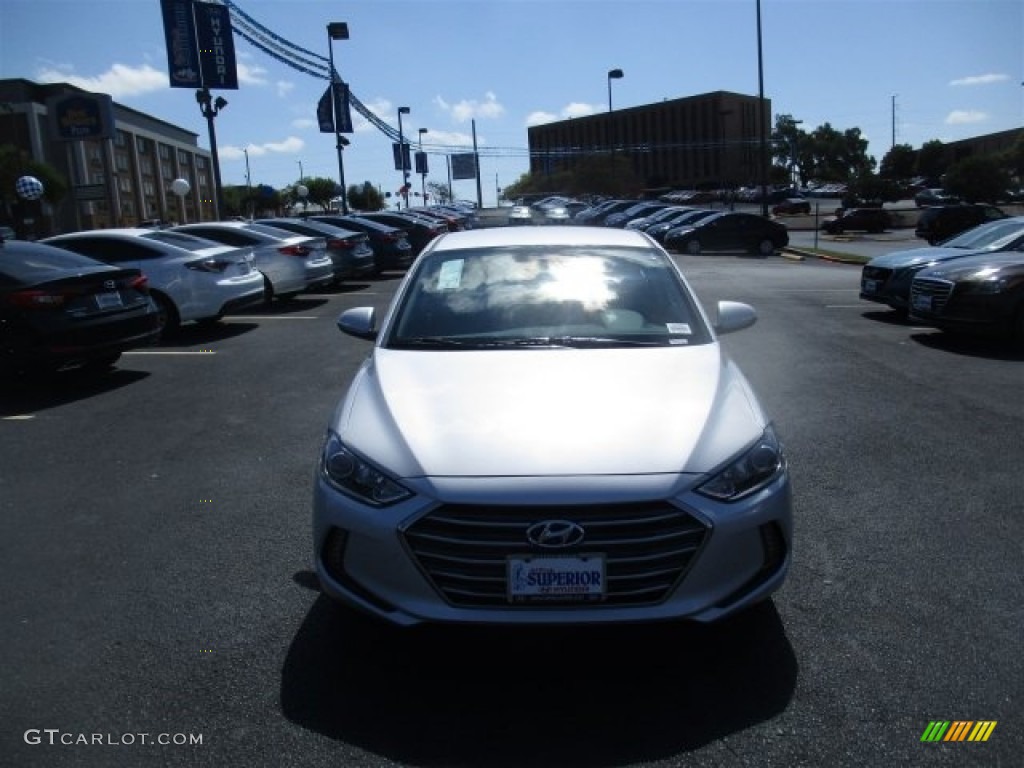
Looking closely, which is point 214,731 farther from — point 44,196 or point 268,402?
point 44,196

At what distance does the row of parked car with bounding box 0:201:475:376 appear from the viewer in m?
8.20

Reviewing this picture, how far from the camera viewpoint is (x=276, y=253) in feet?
49.9

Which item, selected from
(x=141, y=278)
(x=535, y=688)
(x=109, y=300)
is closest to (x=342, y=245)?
(x=141, y=278)

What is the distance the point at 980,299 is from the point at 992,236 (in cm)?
269

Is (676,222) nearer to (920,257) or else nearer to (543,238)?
(920,257)

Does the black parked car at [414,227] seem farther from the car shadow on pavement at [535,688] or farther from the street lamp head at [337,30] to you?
the car shadow on pavement at [535,688]

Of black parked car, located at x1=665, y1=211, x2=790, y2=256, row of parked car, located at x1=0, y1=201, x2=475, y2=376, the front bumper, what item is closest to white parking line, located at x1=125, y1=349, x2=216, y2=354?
row of parked car, located at x1=0, y1=201, x2=475, y2=376

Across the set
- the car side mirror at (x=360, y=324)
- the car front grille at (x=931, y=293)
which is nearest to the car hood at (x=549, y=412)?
the car side mirror at (x=360, y=324)

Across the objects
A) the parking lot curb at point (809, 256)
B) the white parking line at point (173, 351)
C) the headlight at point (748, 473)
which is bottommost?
the parking lot curb at point (809, 256)

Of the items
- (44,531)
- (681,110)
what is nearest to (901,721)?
(44,531)

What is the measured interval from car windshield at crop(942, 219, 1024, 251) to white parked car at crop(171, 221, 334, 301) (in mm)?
10495

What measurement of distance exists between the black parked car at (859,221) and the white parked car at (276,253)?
31.0 m

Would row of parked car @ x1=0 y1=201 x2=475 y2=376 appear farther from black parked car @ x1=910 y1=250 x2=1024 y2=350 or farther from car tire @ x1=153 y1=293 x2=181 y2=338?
black parked car @ x1=910 y1=250 x2=1024 y2=350

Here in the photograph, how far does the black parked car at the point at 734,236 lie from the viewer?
1171 inches
